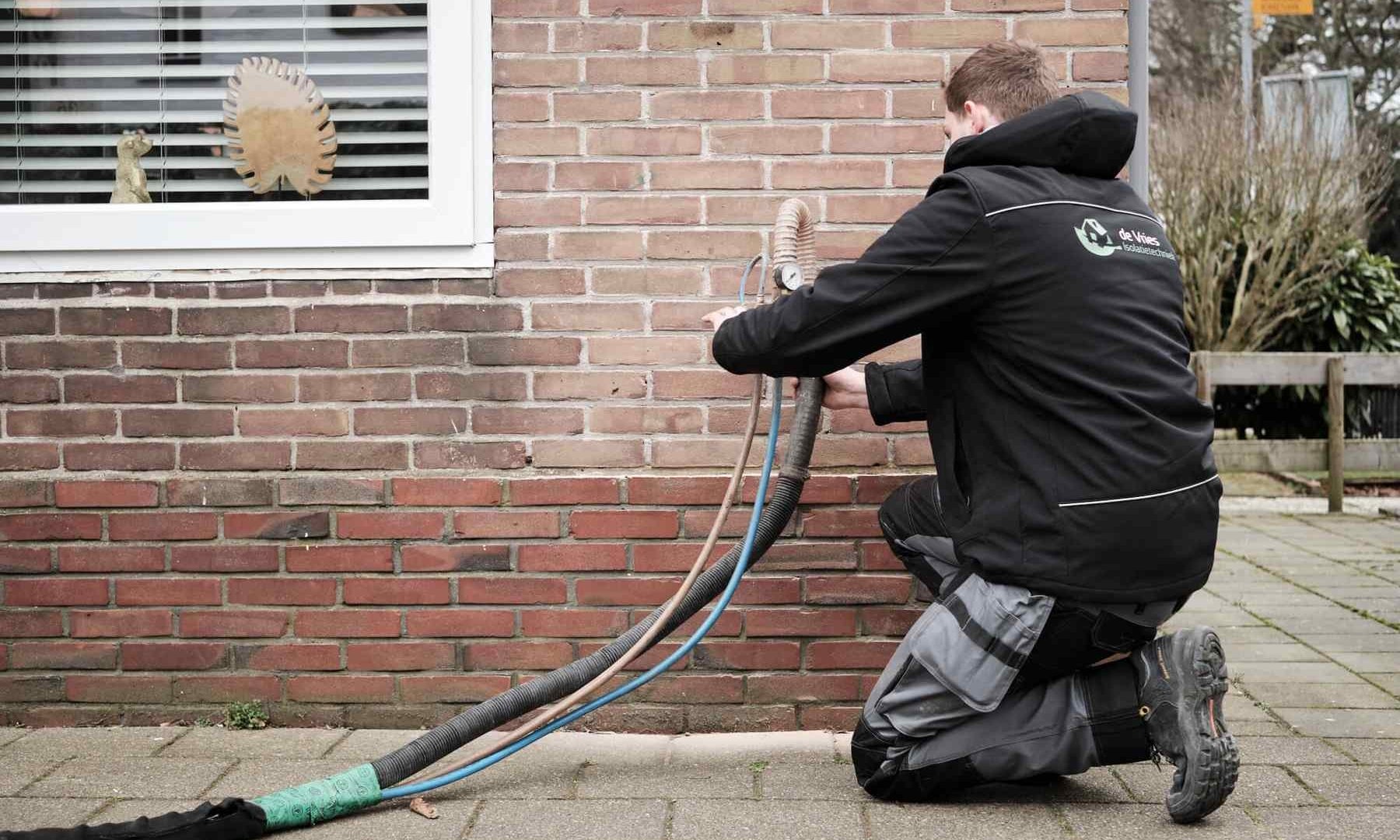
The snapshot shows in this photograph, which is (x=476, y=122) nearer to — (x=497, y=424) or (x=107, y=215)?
(x=497, y=424)

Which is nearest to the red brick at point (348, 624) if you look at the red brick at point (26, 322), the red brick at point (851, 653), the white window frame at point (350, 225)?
the white window frame at point (350, 225)

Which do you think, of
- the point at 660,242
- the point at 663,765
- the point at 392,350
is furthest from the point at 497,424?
the point at 663,765

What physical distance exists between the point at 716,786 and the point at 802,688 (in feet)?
1.75

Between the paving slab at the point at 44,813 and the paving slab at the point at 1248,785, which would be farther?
the paving slab at the point at 1248,785

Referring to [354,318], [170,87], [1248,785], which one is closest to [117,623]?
[354,318]

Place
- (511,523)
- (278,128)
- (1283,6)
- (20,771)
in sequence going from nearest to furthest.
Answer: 1. (20,771)
2. (511,523)
3. (278,128)
4. (1283,6)

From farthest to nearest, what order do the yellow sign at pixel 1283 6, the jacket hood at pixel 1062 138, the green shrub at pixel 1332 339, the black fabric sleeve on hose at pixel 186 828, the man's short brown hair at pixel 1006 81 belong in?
the yellow sign at pixel 1283 6
the green shrub at pixel 1332 339
the man's short brown hair at pixel 1006 81
the jacket hood at pixel 1062 138
the black fabric sleeve on hose at pixel 186 828

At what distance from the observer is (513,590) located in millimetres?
3842

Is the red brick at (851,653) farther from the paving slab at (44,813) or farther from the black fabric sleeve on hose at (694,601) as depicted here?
the paving slab at (44,813)

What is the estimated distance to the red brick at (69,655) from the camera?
12.8ft

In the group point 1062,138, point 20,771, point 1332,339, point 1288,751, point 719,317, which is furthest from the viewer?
point 1332,339

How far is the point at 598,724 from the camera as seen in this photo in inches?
153

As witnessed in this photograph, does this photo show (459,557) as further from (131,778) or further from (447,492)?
(131,778)

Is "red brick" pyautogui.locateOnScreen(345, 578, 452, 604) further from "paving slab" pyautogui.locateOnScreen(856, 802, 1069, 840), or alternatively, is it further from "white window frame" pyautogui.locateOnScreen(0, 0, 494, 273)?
"paving slab" pyautogui.locateOnScreen(856, 802, 1069, 840)
